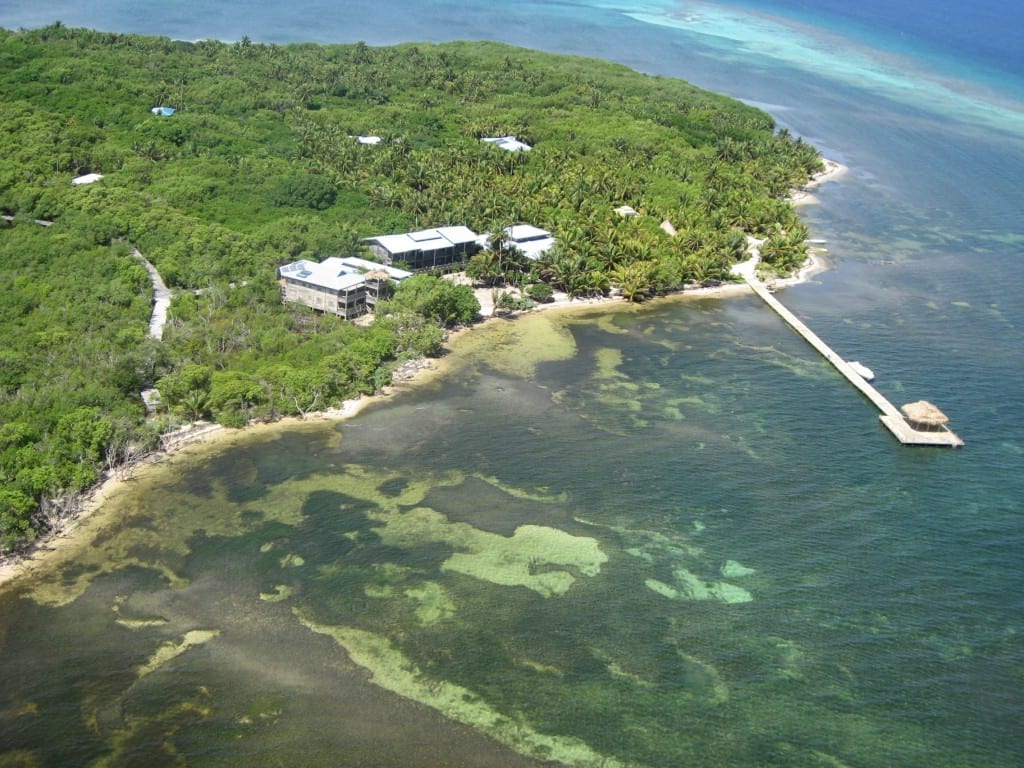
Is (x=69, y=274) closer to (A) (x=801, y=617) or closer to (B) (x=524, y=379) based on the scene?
(B) (x=524, y=379)

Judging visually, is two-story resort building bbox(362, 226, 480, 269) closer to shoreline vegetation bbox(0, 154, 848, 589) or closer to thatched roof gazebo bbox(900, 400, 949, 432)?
shoreline vegetation bbox(0, 154, 848, 589)

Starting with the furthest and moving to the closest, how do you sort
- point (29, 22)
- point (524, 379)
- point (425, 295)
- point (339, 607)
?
1. point (29, 22)
2. point (425, 295)
3. point (524, 379)
4. point (339, 607)

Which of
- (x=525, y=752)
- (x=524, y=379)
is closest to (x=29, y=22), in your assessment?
(x=524, y=379)

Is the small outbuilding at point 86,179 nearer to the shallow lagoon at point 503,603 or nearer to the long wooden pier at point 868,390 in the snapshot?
the shallow lagoon at point 503,603

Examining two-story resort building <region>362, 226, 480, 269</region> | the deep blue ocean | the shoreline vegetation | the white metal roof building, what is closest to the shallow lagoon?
the deep blue ocean

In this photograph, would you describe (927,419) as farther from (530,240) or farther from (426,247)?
(426,247)
